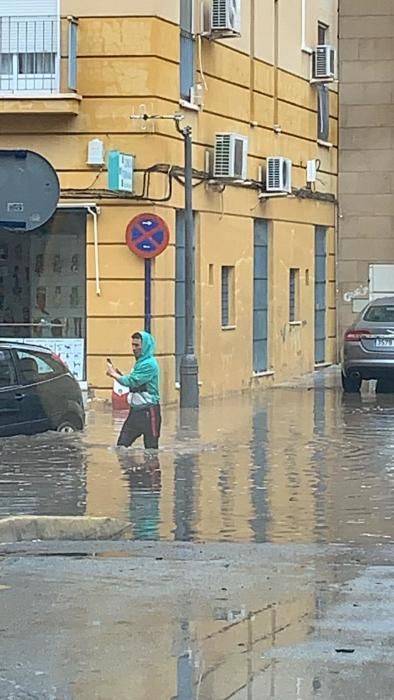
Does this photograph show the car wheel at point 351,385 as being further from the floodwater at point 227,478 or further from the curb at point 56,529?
the curb at point 56,529

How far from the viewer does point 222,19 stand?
2295 cm

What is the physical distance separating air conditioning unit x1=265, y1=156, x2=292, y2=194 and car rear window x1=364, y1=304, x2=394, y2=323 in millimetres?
2797

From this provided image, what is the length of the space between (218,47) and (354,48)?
7.97 meters

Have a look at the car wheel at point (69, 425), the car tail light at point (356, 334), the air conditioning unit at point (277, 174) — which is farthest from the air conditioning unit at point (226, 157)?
the car wheel at point (69, 425)

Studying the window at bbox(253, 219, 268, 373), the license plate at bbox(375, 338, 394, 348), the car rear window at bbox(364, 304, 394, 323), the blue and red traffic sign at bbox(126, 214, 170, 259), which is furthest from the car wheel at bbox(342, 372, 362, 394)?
the blue and red traffic sign at bbox(126, 214, 170, 259)

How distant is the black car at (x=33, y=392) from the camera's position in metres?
16.5

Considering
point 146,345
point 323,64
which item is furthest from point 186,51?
point 146,345

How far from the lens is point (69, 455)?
16234 millimetres

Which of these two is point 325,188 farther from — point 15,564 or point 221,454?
point 15,564

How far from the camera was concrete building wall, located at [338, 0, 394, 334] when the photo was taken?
30.9 metres

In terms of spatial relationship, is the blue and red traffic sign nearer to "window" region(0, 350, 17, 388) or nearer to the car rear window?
"window" region(0, 350, 17, 388)

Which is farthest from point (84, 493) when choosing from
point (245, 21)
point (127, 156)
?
point (245, 21)

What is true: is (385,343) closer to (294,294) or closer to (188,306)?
(188,306)

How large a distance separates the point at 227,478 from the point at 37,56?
8613 mm
